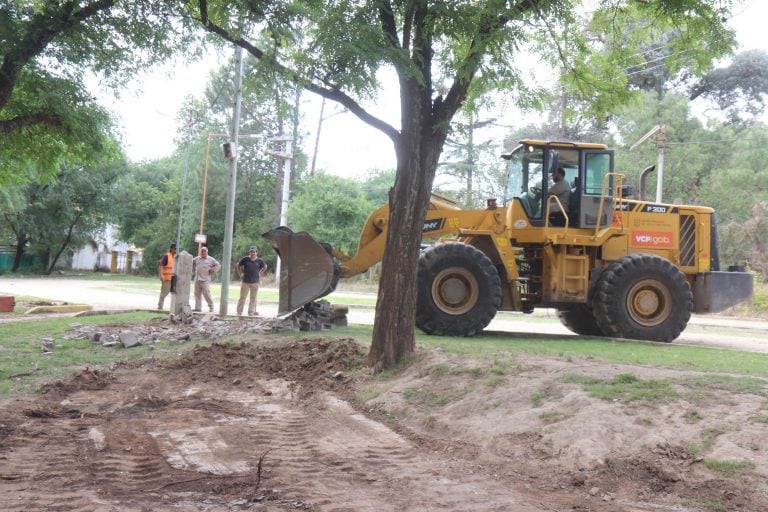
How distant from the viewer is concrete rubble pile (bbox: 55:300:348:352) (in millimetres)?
12789

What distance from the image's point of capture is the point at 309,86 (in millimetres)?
9094

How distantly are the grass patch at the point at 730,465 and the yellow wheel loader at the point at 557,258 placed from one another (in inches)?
Result: 300

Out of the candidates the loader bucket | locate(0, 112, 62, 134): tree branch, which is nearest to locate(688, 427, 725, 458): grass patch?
the loader bucket

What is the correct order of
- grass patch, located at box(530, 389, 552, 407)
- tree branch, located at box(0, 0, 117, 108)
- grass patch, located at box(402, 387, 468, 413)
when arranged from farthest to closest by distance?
tree branch, located at box(0, 0, 117, 108) < grass patch, located at box(402, 387, 468, 413) < grass patch, located at box(530, 389, 552, 407)

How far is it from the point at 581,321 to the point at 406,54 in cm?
851

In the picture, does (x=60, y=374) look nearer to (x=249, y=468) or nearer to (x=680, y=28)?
(x=249, y=468)

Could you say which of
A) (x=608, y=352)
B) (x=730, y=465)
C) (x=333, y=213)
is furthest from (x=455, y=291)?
(x=333, y=213)

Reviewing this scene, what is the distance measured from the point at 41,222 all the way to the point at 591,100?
156 feet

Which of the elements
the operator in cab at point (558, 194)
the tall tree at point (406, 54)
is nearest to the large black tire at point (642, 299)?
the operator in cab at point (558, 194)

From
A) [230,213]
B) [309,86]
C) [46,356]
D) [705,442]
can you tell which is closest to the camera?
[705,442]

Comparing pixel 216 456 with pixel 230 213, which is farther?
pixel 230 213

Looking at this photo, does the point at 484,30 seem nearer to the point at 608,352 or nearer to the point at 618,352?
the point at 608,352

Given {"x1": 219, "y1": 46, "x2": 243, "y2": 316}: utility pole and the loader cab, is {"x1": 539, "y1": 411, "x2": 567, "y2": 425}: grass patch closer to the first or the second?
the loader cab

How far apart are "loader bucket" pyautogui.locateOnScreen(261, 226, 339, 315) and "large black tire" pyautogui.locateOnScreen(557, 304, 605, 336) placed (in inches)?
197
